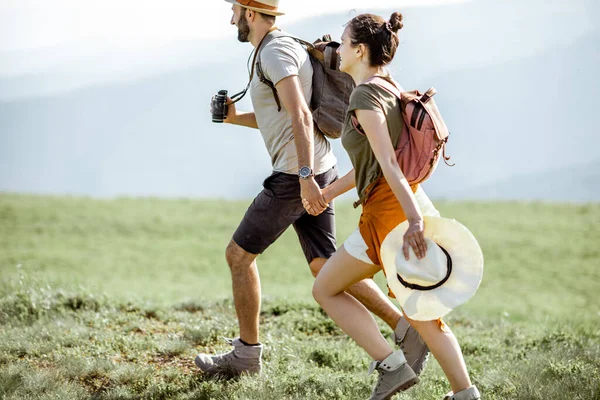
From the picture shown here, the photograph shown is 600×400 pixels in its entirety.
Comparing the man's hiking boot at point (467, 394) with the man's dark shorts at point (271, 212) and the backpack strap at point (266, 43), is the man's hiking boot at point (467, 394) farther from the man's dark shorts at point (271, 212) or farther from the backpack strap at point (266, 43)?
the backpack strap at point (266, 43)

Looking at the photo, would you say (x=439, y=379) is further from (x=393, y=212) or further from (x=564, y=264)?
(x=564, y=264)

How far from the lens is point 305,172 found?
5012 millimetres

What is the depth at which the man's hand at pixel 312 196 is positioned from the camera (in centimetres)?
497

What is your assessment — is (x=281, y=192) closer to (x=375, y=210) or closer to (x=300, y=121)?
(x=300, y=121)

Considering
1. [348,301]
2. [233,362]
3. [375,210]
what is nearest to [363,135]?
[375,210]

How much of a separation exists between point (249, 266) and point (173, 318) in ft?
7.81

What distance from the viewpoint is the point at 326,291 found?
15.3 ft

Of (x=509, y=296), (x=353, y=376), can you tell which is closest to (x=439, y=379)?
(x=353, y=376)

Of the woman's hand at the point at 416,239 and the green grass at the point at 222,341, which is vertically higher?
the woman's hand at the point at 416,239

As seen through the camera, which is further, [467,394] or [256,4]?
[256,4]

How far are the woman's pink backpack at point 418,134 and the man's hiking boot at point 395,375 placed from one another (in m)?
1.01

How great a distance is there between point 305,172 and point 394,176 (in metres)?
0.98

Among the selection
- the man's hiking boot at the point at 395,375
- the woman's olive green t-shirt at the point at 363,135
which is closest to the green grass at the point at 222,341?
the man's hiking boot at the point at 395,375

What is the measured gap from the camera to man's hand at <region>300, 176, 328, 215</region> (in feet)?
16.3
